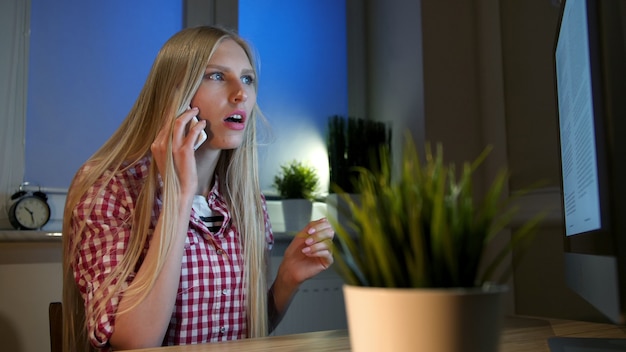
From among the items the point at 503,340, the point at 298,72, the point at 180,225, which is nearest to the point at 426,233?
the point at 503,340

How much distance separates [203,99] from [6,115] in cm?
99

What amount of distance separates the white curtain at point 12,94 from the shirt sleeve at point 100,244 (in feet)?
2.98

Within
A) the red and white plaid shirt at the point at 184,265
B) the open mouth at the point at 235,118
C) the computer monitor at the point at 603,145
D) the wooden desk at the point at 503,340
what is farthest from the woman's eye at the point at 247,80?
the computer monitor at the point at 603,145

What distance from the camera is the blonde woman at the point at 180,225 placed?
1004mm

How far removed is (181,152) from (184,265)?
0.26 m

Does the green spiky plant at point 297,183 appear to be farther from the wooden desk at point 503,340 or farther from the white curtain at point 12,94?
the wooden desk at point 503,340

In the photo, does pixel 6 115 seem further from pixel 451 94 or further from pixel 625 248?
pixel 625 248

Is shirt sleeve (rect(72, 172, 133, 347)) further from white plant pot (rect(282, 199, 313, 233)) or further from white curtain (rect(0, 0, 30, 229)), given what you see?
white plant pot (rect(282, 199, 313, 233))

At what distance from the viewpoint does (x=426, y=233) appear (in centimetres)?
33

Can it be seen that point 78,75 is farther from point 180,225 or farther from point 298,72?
point 180,225

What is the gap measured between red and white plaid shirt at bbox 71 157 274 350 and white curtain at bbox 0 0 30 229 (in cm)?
88

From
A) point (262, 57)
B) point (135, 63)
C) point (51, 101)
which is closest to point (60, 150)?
point (51, 101)

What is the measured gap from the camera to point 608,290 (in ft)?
1.85

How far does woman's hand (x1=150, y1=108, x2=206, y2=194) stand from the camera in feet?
3.49
